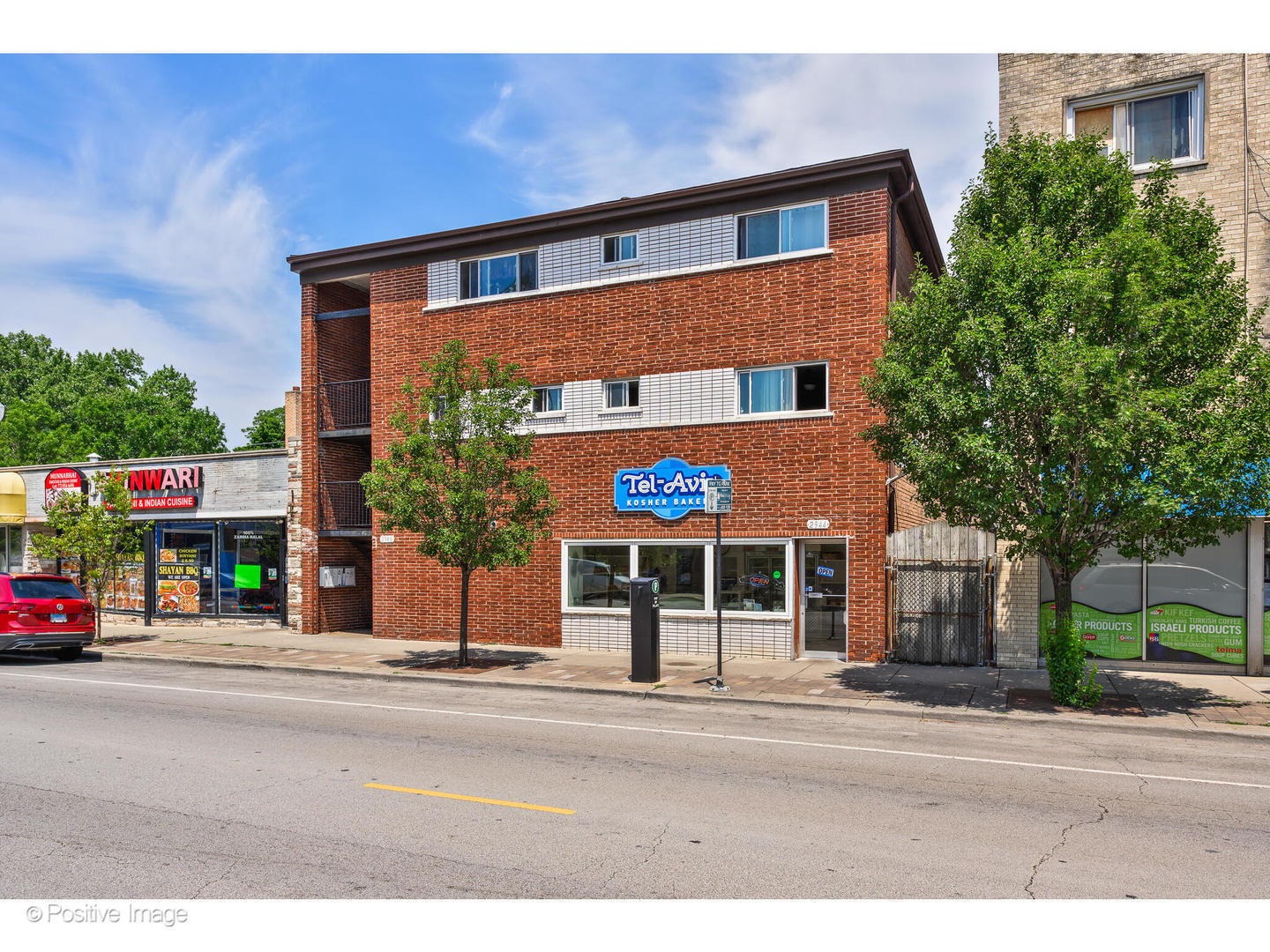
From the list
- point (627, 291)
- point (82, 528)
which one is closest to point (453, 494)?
point (627, 291)

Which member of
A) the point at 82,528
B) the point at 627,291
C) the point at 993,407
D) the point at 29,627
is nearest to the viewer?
the point at 993,407

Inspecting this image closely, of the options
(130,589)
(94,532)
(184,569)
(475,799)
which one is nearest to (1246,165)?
(475,799)

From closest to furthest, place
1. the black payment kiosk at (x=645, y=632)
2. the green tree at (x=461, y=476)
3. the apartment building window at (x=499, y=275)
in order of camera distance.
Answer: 1. the black payment kiosk at (x=645, y=632)
2. the green tree at (x=461, y=476)
3. the apartment building window at (x=499, y=275)

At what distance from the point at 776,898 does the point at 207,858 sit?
12.0 ft

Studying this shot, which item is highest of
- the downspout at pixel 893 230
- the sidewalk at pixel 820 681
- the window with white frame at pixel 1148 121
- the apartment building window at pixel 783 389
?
the window with white frame at pixel 1148 121

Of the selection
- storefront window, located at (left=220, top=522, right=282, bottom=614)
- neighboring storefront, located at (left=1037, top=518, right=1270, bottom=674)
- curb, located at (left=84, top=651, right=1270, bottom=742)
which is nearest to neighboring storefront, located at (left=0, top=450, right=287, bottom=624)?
A: storefront window, located at (left=220, top=522, right=282, bottom=614)

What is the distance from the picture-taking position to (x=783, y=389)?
16844mm

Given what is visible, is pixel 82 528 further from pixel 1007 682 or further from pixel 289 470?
pixel 1007 682

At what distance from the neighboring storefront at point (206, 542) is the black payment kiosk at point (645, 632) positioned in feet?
40.0

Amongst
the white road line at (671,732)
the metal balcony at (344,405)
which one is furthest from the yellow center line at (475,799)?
the metal balcony at (344,405)

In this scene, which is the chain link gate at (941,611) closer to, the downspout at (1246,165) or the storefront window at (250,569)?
the downspout at (1246,165)

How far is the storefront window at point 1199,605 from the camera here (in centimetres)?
1444

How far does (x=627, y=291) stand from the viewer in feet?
59.6

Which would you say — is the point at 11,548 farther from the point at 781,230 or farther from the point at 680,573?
the point at 781,230
